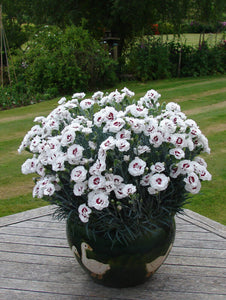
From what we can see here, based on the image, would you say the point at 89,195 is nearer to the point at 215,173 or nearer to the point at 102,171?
the point at 102,171

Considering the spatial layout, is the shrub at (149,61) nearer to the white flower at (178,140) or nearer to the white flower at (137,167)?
the white flower at (178,140)

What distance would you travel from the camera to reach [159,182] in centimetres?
208

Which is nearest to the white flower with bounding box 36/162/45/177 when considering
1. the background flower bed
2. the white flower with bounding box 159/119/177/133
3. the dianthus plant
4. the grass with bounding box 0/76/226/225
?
the dianthus plant

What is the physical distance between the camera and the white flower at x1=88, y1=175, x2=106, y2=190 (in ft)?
6.71

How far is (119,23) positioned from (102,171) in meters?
11.2

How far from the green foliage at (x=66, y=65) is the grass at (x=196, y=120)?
2.34 ft

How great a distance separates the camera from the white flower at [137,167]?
6.75 ft

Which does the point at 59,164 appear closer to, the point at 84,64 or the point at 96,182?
the point at 96,182

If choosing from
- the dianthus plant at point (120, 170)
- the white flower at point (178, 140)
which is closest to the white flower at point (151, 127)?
the dianthus plant at point (120, 170)

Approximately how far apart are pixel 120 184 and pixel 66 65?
8.37 metres

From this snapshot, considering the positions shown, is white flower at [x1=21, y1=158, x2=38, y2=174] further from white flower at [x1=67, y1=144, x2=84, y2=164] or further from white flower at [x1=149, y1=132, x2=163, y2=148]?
white flower at [x1=149, y1=132, x2=163, y2=148]

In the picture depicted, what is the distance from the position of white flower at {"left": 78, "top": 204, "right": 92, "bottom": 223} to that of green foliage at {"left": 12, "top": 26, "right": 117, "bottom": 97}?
8.05 m

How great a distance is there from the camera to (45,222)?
316cm

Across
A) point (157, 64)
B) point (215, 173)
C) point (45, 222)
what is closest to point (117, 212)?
point (45, 222)
